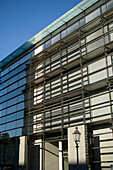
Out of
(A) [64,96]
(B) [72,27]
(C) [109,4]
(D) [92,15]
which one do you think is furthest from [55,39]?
(C) [109,4]

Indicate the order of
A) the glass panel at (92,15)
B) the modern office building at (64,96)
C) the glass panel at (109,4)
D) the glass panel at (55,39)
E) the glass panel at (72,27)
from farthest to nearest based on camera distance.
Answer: the glass panel at (55,39)
the glass panel at (72,27)
the glass panel at (92,15)
the glass panel at (109,4)
the modern office building at (64,96)

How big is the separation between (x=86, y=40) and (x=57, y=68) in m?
4.49

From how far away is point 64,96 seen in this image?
78.4 feet

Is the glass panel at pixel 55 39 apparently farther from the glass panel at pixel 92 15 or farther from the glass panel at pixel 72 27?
the glass panel at pixel 92 15

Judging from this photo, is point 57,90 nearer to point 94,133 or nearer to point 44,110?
point 44,110

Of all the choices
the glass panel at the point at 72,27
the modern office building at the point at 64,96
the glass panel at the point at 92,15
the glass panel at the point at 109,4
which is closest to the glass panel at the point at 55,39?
the modern office building at the point at 64,96

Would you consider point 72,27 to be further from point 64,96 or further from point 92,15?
point 64,96

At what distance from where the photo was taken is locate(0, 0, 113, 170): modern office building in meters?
20.0

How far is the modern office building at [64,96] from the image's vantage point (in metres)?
20.0

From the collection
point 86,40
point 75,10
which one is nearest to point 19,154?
point 86,40

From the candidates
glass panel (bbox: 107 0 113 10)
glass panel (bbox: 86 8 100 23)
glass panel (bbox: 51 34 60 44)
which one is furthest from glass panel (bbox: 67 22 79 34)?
glass panel (bbox: 107 0 113 10)

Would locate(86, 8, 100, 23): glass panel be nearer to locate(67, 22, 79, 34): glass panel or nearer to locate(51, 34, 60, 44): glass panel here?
locate(67, 22, 79, 34): glass panel

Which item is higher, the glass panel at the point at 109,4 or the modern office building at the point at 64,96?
the glass panel at the point at 109,4

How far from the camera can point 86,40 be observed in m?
23.1
